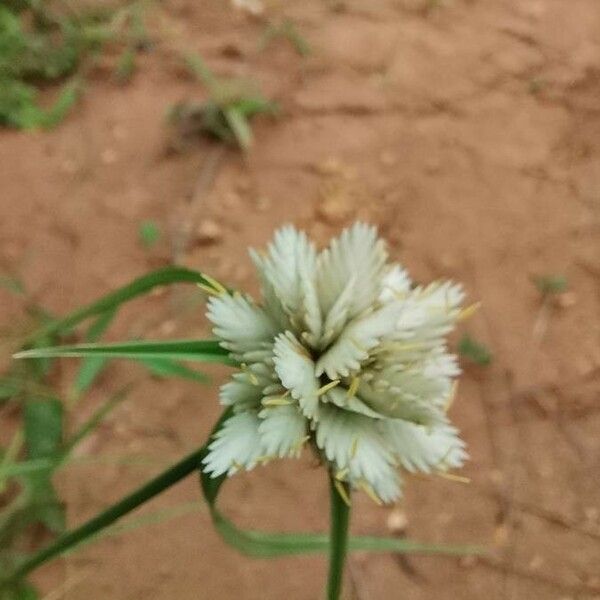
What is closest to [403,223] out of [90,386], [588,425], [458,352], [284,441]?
[458,352]

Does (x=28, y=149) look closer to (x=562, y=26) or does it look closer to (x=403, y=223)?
(x=403, y=223)

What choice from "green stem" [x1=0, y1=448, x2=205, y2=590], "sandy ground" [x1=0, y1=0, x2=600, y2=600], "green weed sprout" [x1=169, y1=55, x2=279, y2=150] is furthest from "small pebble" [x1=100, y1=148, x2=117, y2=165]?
"green stem" [x1=0, y1=448, x2=205, y2=590]

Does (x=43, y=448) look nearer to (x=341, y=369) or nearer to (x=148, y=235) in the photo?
(x=148, y=235)

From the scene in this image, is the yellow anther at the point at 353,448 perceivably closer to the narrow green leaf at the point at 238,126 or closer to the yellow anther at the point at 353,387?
the yellow anther at the point at 353,387

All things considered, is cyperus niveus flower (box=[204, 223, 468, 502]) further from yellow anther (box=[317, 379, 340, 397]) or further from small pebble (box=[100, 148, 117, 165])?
small pebble (box=[100, 148, 117, 165])

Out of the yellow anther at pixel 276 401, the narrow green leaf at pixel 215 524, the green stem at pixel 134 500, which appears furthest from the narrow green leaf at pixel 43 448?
the yellow anther at pixel 276 401

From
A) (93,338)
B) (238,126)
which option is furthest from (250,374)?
(238,126)
